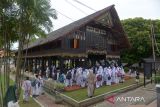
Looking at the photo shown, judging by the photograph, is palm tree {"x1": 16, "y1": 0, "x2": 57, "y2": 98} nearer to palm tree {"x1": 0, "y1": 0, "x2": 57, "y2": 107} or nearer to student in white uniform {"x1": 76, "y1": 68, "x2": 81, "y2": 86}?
palm tree {"x1": 0, "y1": 0, "x2": 57, "y2": 107}

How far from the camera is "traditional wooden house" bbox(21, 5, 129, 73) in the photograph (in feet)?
67.3

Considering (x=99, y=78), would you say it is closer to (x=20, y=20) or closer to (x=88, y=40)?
(x=88, y=40)

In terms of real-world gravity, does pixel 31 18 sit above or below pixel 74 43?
above

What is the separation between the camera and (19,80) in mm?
10109

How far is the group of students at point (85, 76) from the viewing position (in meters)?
19.0

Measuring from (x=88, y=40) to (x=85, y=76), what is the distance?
Answer: 4.40m

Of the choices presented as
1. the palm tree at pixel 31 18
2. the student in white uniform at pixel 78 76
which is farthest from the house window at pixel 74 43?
the palm tree at pixel 31 18

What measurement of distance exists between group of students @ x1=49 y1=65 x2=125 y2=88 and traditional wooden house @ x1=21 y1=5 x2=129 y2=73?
1.12 meters

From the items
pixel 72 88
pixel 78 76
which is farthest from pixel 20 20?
pixel 78 76

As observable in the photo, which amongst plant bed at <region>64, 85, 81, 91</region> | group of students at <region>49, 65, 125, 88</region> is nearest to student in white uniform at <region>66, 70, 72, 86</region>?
group of students at <region>49, 65, 125, 88</region>

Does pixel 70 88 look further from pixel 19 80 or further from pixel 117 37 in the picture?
pixel 117 37

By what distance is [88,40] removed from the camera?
894 inches

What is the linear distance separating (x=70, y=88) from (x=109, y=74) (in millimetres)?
4222

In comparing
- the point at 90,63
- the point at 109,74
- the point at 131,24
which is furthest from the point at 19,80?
the point at 131,24
